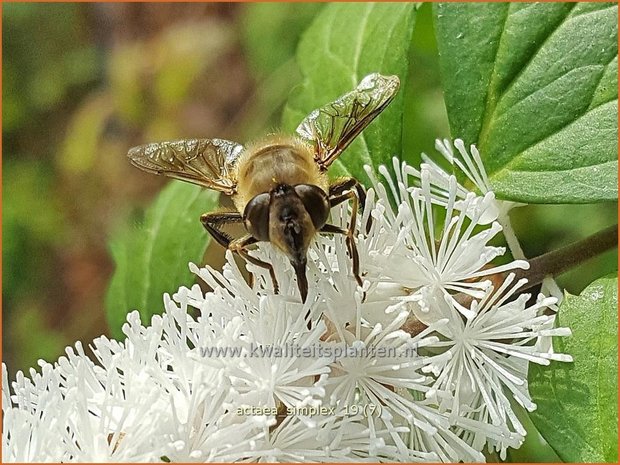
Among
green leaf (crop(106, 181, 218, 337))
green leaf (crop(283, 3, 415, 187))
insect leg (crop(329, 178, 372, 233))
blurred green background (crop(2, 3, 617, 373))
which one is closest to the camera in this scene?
insect leg (crop(329, 178, 372, 233))

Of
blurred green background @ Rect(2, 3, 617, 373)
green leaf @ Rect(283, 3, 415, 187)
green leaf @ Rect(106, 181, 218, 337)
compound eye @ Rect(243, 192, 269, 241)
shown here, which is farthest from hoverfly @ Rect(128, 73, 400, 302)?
blurred green background @ Rect(2, 3, 617, 373)

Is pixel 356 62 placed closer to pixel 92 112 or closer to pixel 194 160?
pixel 194 160

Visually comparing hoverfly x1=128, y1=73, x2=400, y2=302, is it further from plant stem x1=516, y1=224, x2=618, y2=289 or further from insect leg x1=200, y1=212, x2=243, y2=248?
plant stem x1=516, y1=224, x2=618, y2=289

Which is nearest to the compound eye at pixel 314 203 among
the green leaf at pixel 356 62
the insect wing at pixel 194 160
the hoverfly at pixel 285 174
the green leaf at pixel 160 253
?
the hoverfly at pixel 285 174

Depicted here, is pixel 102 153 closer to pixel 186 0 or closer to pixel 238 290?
pixel 186 0

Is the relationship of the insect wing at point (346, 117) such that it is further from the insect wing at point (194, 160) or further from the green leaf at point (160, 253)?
the green leaf at point (160, 253)

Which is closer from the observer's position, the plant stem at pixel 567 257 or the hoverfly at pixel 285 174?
the hoverfly at pixel 285 174

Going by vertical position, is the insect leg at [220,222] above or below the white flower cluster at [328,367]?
above

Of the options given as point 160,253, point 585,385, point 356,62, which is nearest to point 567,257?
point 585,385
